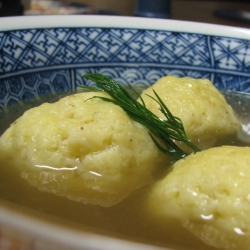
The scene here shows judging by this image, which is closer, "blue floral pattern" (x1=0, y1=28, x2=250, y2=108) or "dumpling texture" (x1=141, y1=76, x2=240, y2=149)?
"dumpling texture" (x1=141, y1=76, x2=240, y2=149)

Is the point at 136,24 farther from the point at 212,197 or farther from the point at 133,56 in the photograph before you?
the point at 212,197

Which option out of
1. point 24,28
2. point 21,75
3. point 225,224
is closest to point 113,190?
point 225,224

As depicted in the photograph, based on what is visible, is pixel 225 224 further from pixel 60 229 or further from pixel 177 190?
pixel 60 229

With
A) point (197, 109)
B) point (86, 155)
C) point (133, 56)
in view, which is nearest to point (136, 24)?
point (133, 56)

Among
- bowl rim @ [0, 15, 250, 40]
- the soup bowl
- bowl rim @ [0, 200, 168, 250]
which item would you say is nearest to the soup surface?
bowl rim @ [0, 200, 168, 250]

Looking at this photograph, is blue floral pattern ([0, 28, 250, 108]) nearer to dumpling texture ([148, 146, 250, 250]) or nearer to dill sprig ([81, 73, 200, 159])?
dill sprig ([81, 73, 200, 159])

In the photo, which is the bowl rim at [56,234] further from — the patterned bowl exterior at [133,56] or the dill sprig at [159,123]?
the patterned bowl exterior at [133,56]
